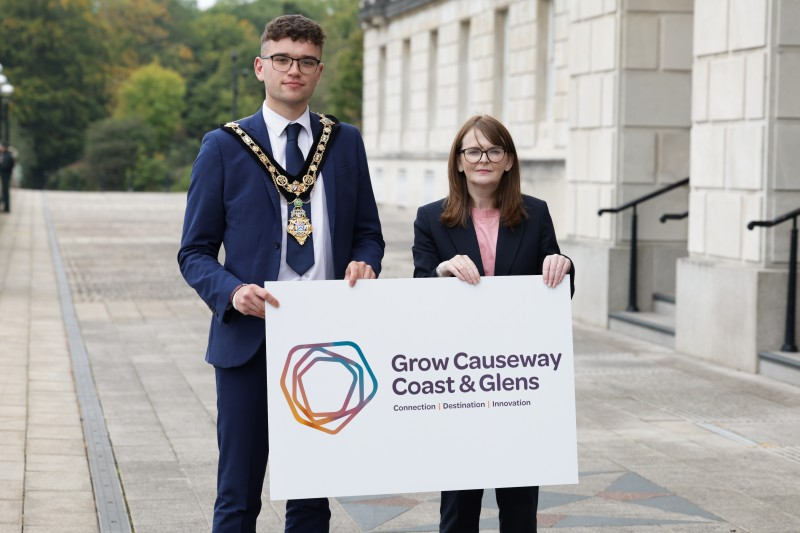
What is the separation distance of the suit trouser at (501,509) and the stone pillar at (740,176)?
22.4ft

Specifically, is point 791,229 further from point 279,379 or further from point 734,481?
point 279,379

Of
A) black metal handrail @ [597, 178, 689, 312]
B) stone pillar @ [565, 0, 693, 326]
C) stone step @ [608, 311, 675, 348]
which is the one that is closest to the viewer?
stone step @ [608, 311, 675, 348]

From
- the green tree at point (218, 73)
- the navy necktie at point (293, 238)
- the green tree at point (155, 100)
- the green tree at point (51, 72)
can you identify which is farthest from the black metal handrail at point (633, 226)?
the green tree at point (155, 100)

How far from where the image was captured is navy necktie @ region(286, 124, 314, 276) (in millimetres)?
4398

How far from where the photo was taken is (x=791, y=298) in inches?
435

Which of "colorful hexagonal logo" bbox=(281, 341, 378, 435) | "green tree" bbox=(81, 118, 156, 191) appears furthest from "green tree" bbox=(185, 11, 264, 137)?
"colorful hexagonal logo" bbox=(281, 341, 378, 435)

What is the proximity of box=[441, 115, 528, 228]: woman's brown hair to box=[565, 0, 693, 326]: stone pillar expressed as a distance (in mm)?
9914

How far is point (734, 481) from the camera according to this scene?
733cm

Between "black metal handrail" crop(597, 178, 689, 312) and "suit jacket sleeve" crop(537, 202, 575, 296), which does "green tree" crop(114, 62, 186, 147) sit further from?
"suit jacket sleeve" crop(537, 202, 575, 296)

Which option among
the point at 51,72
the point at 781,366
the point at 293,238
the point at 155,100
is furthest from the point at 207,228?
the point at 155,100

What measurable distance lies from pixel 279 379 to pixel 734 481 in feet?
12.6

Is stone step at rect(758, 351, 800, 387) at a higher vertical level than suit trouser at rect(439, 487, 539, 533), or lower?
lower

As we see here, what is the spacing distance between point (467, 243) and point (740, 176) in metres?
7.49

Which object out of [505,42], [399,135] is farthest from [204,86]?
[505,42]
